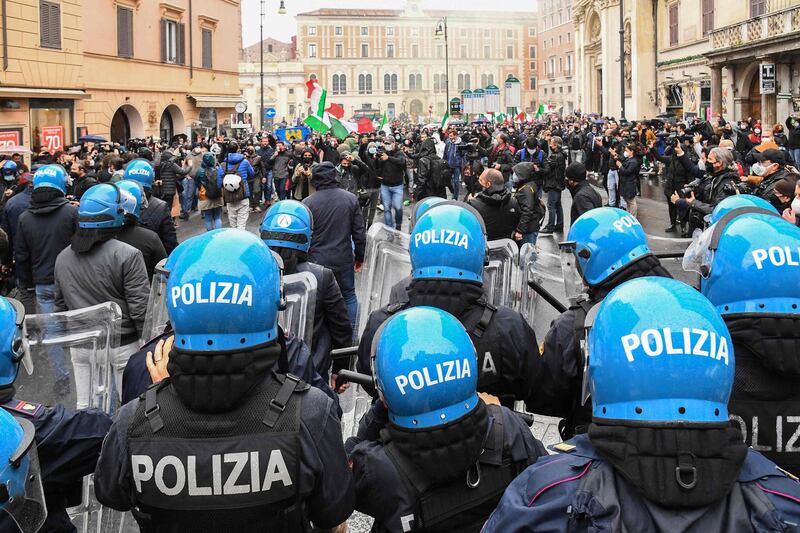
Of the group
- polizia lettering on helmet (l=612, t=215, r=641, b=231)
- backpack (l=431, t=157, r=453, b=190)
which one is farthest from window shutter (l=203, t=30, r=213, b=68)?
polizia lettering on helmet (l=612, t=215, r=641, b=231)

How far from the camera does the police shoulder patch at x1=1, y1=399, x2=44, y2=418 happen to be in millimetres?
2400

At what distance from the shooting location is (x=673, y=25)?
4359 centimetres

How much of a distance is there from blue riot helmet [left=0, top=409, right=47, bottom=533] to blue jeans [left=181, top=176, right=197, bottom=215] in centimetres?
1568

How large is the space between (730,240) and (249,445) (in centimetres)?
167

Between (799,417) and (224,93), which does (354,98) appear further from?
(799,417)

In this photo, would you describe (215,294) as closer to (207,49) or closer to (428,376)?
(428,376)

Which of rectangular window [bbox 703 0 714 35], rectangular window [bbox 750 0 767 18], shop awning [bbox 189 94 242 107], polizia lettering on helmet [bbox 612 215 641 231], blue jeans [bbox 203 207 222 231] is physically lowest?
polizia lettering on helmet [bbox 612 215 641 231]

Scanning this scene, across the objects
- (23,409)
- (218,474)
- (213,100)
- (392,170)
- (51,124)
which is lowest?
(218,474)

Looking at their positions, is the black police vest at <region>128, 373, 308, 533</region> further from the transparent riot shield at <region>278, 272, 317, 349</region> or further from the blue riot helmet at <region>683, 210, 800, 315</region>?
the transparent riot shield at <region>278, 272, 317, 349</region>

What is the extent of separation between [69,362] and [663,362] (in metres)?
2.73

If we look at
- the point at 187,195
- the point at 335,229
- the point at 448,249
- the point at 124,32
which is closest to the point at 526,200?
the point at 335,229

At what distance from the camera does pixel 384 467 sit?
2.29m

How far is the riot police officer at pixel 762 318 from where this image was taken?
2.41 meters

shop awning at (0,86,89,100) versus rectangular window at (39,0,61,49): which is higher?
rectangular window at (39,0,61,49)
